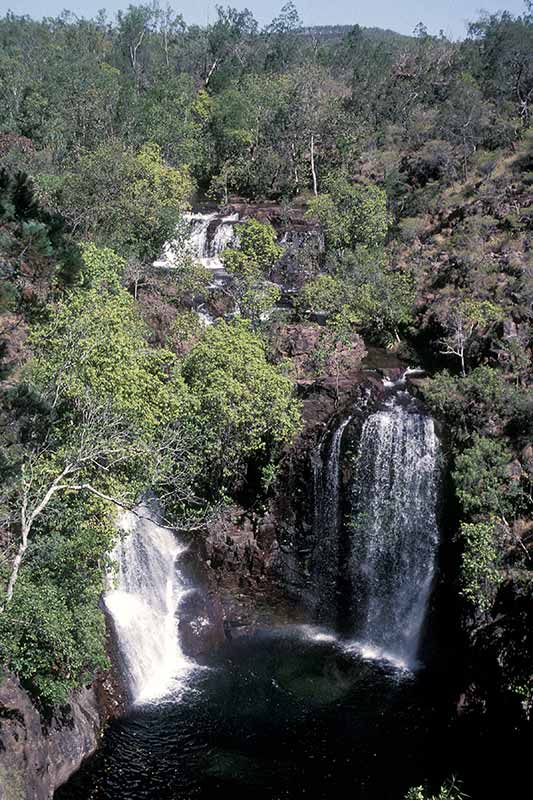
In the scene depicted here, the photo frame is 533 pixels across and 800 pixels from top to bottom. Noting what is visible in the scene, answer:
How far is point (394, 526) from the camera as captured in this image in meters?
31.0

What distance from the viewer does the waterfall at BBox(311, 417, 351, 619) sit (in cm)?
3181

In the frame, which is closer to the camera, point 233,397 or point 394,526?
point 233,397

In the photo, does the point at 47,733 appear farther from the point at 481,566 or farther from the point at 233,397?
the point at 481,566

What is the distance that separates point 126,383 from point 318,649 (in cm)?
1410

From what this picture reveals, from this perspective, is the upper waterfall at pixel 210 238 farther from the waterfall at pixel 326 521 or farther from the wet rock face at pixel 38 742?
the wet rock face at pixel 38 742

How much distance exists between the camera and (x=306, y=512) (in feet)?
106

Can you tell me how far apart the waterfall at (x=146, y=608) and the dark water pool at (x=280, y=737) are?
1155 millimetres

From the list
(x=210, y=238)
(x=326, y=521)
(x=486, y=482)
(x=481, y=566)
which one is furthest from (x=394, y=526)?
(x=210, y=238)

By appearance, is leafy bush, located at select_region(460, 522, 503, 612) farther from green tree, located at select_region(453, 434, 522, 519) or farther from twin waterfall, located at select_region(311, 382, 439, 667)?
twin waterfall, located at select_region(311, 382, 439, 667)

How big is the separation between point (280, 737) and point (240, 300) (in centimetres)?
2196

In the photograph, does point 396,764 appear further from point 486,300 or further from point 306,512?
point 486,300

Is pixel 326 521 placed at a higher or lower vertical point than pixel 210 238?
lower

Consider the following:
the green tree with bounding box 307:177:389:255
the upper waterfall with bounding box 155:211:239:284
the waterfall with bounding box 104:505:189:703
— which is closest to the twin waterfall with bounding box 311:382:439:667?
the waterfall with bounding box 104:505:189:703

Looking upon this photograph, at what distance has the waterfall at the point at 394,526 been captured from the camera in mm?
30500
